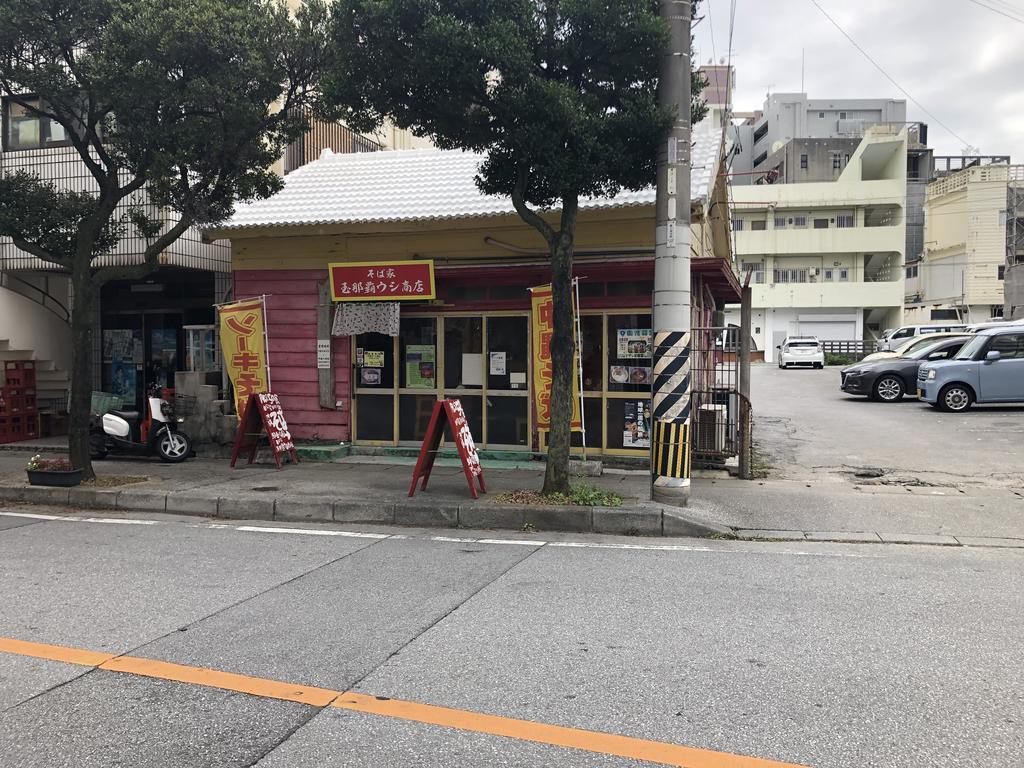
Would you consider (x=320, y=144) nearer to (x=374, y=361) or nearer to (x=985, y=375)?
(x=374, y=361)

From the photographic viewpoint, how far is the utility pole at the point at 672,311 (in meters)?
8.20

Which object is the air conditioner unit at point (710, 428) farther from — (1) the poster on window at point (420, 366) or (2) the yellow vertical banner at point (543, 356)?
(1) the poster on window at point (420, 366)

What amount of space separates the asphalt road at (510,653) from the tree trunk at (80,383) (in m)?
3.13

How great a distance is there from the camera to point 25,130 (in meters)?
13.8

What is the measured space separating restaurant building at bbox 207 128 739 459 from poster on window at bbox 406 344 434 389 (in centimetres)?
2

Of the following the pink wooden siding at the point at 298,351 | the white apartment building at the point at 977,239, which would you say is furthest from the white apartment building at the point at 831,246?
the pink wooden siding at the point at 298,351

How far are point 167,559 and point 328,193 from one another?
26.0 feet

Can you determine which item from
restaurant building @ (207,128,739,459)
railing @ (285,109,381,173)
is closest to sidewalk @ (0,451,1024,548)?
restaurant building @ (207,128,739,459)

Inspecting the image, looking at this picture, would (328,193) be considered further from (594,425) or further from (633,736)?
(633,736)

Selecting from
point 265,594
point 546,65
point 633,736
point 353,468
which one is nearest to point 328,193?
point 353,468

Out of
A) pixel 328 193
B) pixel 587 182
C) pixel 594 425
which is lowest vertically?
pixel 594 425

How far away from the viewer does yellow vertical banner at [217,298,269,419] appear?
1199cm

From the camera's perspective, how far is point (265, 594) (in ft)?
17.9

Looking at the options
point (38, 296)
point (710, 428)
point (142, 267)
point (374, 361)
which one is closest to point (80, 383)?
point (142, 267)
